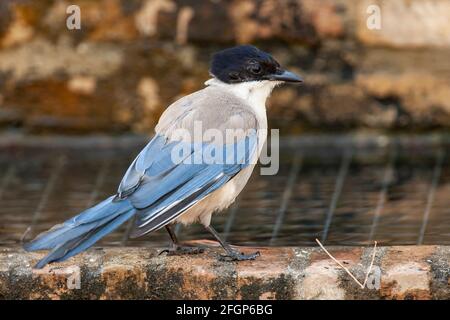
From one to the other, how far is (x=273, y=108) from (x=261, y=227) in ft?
5.37

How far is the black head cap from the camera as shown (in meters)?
4.96

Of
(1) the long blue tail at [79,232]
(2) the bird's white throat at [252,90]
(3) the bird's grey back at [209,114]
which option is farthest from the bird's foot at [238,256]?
(2) the bird's white throat at [252,90]

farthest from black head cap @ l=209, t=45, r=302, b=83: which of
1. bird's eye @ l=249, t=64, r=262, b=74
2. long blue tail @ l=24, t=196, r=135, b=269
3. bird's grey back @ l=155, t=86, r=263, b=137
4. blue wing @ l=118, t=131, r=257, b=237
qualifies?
long blue tail @ l=24, t=196, r=135, b=269

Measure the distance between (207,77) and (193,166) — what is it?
2.36 meters

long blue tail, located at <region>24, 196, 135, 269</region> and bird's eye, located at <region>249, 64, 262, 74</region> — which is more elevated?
bird's eye, located at <region>249, 64, 262, 74</region>

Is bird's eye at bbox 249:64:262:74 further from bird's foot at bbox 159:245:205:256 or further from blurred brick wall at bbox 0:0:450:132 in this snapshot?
blurred brick wall at bbox 0:0:450:132

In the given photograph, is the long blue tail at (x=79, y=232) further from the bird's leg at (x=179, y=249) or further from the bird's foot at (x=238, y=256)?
the bird's foot at (x=238, y=256)

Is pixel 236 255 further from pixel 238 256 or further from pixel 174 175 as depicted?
pixel 174 175

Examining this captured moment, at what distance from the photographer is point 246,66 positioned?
4977 millimetres

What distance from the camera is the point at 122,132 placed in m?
6.93

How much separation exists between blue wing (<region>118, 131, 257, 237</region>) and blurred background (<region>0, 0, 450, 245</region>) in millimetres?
1790

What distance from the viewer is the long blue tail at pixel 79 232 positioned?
12.5 ft
